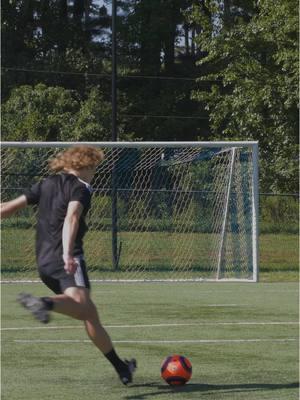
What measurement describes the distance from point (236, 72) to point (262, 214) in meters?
8.00

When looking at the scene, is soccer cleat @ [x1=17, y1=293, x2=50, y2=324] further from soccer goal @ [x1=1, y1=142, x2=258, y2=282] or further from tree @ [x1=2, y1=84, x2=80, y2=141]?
tree @ [x1=2, y1=84, x2=80, y2=141]

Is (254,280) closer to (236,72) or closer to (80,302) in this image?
(80,302)

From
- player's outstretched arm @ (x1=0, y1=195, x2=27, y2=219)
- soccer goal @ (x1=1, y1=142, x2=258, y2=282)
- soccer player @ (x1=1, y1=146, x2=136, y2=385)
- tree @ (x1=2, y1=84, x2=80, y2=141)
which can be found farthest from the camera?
tree @ (x1=2, y1=84, x2=80, y2=141)

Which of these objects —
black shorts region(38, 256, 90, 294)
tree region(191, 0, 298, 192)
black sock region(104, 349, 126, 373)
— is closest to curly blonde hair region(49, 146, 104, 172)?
black shorts region(38, 256, 90, 294)

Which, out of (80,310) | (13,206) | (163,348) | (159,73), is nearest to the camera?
(80,310)

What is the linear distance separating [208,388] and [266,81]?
24.9 meters

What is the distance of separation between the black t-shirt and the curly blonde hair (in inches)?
3.0

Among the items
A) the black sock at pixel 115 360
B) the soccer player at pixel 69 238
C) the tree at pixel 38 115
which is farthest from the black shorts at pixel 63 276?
the tree at pixel 38 115

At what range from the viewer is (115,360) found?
322 inches

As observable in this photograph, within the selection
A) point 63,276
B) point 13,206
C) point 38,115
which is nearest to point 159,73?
point 38,115

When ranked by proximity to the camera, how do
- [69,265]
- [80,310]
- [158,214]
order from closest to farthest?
[69,265] < [80,310] < [158,214]

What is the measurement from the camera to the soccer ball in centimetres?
816

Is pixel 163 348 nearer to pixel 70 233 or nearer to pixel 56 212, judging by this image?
pixel 56 212

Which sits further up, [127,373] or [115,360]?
[115,360]
